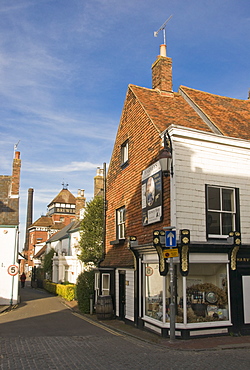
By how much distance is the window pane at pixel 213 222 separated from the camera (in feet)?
41.9

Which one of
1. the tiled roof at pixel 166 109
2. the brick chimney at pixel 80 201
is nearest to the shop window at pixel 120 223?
the tiled roof at pixel 166 109

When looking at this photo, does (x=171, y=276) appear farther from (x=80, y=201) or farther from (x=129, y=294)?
(x=80, y=201)

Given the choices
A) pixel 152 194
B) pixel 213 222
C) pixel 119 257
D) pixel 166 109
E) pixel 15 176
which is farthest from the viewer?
pixel 15 176

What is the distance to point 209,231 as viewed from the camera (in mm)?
12719

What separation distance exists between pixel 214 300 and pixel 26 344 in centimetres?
634

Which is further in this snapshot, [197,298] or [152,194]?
[152,194]

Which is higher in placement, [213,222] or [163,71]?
[163,71]

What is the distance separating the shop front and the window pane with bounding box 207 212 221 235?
2.80 ft

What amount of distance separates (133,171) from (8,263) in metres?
12.0

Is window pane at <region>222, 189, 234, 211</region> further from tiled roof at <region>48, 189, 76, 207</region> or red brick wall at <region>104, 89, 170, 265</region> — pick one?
tiled roof at <region>48, 189, 76, 207</region>

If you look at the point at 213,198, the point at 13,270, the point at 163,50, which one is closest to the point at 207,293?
the point at 213,198

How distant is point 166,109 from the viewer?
632 inches

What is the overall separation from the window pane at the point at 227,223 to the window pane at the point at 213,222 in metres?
0.24

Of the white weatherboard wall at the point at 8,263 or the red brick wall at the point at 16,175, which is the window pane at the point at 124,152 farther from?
the red brick wall at the point at 16,175
